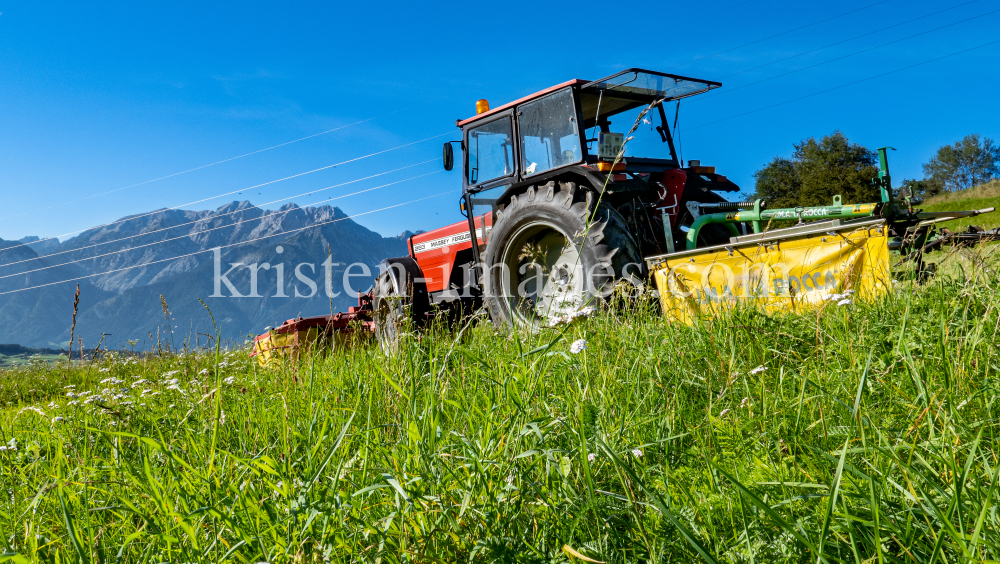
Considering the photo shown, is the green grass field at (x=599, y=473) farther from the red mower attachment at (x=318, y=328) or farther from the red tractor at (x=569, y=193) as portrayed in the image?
the red mower attachment at (x=318, y=328)

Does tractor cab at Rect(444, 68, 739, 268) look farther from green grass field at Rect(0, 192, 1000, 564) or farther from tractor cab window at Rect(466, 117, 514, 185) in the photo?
green grass field at Rect(0, 192, 1000, 564)

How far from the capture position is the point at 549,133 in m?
5.43

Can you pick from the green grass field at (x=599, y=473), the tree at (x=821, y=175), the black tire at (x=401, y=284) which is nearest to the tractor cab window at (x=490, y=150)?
the black tire at (x=401, y=284)

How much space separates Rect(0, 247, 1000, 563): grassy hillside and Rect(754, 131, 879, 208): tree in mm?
30712

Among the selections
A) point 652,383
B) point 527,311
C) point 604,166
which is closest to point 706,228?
point 604,166

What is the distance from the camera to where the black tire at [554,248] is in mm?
4457

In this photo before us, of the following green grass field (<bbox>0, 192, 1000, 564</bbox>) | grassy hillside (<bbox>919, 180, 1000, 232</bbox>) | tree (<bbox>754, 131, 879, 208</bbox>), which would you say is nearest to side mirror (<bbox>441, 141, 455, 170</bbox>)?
green grass field (<bbox>0, 192, 1000, 564</bbox>)

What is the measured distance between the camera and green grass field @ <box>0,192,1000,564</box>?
Result: 1133mm

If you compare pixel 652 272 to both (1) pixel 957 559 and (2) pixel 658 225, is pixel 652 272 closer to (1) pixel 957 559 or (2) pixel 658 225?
(2) pixel 658 225

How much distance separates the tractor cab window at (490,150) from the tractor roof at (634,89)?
17 cm

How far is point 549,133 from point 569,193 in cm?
98

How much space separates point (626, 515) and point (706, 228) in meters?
4.39

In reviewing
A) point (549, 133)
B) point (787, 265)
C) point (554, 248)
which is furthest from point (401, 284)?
point (787, 265)

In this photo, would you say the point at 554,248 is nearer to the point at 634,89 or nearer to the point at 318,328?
the point at 634,89
